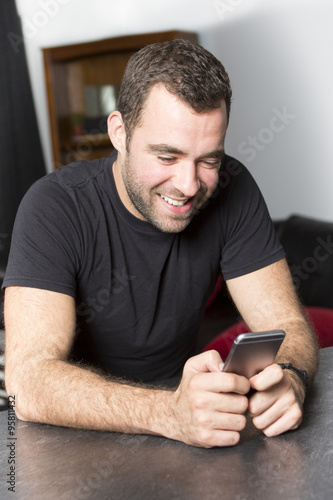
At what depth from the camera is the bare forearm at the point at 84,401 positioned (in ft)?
3.64

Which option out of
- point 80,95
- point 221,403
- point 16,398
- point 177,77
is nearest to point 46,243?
point 16,398

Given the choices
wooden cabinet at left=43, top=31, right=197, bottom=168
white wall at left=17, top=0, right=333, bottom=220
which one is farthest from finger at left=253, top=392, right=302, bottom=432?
wooden cabinet at left=43, top=31, right=197, bottom=168

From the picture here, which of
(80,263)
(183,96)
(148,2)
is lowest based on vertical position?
(80,263)

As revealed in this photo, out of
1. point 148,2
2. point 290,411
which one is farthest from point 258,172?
point 290,411

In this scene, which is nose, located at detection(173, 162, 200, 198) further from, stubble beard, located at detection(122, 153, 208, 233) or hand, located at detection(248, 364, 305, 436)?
hand, located at detection(248, 364, 305, 436)

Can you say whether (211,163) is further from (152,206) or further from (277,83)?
(277,83)

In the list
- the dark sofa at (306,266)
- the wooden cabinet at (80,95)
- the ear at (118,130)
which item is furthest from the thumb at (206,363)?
the wooden cabinet at (80,95)

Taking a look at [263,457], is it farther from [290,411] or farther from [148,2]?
[148,2]

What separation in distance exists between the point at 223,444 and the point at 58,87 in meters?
3.91

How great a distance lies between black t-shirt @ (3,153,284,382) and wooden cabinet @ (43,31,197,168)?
293 centimetres

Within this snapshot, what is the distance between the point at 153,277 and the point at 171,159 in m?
0.33

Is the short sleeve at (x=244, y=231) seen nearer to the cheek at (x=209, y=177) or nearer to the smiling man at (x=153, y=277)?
the smiling man at (x=153, y=277)

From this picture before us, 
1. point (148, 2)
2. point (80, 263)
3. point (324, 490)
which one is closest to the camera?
point (324, 490)

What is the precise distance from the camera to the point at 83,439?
111 cm
